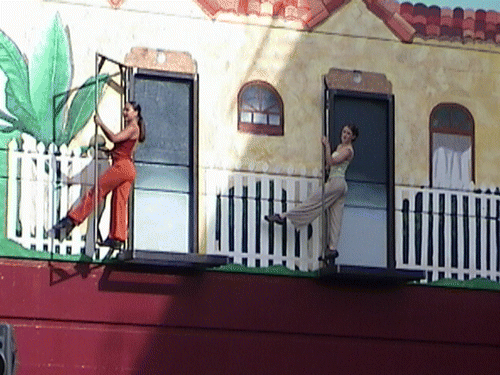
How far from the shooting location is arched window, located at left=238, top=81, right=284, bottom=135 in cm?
1719

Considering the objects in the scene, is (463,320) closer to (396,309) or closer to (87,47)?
(396,309)

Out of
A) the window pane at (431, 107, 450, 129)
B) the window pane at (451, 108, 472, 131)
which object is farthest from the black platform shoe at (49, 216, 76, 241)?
the window pane at (451, 108, 472, 131)

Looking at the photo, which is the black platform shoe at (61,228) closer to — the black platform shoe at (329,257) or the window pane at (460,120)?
the black platform shoe at (329,257)

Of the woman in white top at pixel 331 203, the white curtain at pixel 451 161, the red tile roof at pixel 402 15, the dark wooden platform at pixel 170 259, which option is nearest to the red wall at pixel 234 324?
the dark wooden platform at pixel 170 259

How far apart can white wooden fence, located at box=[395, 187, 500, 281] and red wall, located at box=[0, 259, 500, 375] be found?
0.87 ft

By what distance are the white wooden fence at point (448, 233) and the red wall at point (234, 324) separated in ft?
0.87

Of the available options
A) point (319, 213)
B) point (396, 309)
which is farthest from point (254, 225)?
point (396, 309)

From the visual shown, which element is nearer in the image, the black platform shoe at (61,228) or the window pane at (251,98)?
the black platform shoe at (61,228)

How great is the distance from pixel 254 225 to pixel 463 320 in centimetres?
249

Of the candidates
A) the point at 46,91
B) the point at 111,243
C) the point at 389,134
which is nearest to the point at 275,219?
the point at 389,134

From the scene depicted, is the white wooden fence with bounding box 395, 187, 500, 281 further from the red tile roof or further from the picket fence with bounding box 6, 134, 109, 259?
the picket fence with bounding box 6, 134, 109, 259

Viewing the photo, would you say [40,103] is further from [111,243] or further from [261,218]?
[261,218]

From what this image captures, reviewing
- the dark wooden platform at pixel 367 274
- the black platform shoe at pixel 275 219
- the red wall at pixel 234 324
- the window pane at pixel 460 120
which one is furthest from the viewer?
the window pane at pixel 460 120

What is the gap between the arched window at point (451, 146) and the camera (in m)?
17.9
